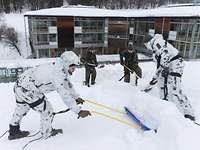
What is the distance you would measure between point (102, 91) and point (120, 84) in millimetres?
612

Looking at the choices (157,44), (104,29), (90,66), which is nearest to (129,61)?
(90,66)

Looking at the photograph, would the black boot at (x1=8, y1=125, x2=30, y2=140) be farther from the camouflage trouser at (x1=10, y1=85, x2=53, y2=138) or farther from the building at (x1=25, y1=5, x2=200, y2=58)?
→ the building at (x1=25, y1=5, x2=200, y2=58)

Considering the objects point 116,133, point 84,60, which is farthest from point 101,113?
point 84,60

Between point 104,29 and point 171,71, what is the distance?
868 inches

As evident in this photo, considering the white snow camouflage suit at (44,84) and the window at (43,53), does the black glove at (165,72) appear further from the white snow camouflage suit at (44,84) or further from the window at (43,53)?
the window at (43,53)

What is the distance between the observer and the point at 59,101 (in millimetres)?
4891

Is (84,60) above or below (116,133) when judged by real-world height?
above

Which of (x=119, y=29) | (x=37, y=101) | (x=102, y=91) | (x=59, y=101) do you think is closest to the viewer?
(x=37, y=101)

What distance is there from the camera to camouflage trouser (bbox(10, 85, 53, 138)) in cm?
308

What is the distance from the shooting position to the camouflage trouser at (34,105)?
3.08 meters

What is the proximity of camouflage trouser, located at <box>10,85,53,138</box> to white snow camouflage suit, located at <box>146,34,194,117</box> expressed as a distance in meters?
2.41

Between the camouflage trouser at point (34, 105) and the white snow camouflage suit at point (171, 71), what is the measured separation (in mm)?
A: 2406

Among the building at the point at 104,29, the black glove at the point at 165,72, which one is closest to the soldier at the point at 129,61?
the black glove at the point at 165,72

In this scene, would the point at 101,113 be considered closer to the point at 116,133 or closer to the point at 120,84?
the point at 116,133
